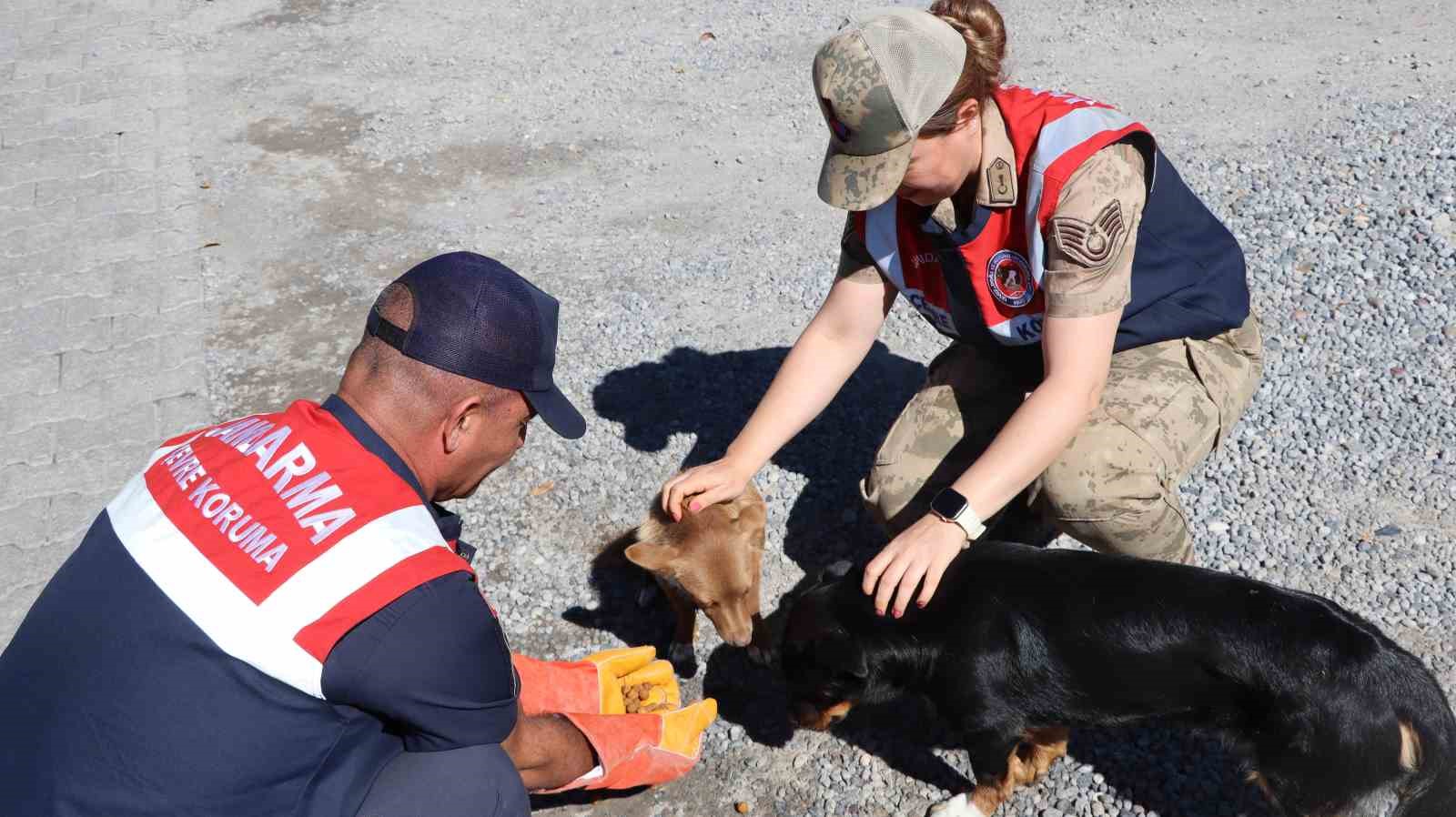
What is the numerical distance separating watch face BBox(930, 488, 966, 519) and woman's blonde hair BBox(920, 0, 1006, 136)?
3.19ft

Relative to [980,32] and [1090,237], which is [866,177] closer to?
[980,32]

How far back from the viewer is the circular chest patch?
340 cm

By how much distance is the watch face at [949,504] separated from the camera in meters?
3.09

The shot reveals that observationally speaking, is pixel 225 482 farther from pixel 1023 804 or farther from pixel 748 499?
pixel 1023 804

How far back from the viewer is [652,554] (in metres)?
3.70

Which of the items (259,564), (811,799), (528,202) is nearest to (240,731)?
(259,564)

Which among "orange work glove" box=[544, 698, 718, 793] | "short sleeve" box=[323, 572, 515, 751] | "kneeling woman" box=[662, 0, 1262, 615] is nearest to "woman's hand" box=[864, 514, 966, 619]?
"kneeling woman" box=[662, 0, 1262, 615]

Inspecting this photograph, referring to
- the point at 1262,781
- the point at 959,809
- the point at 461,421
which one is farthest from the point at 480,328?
the point at 1262,781

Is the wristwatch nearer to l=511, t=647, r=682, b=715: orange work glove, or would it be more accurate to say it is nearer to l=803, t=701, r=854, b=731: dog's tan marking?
l=803, t=701, r=854, b=731: dog's tan marking

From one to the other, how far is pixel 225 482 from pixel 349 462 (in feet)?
0.78

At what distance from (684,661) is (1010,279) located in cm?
171

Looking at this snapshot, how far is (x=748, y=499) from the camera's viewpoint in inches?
153

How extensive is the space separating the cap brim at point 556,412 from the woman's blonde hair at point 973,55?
117cm

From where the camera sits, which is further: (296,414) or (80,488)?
(80,488)
